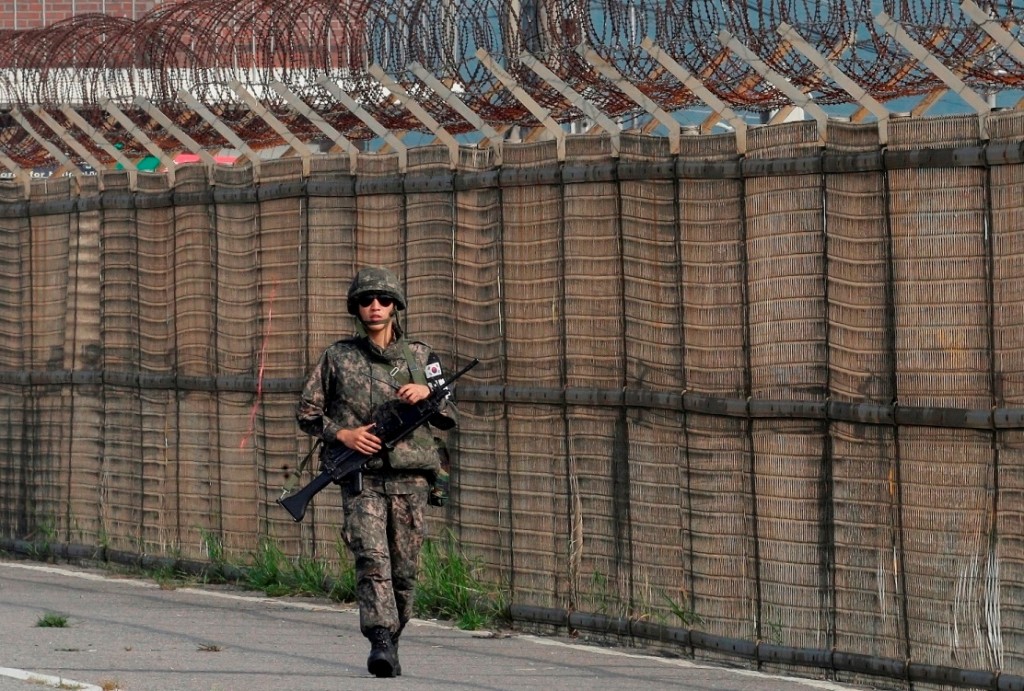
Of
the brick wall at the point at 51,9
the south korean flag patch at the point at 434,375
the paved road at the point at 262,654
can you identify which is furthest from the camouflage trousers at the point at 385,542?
the brick wall at the point at 51,9

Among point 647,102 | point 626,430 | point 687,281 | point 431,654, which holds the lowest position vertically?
point 431,654

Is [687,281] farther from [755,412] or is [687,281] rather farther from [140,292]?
[140,292]

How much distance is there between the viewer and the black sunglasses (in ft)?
31.1

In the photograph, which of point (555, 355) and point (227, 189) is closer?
point (555, 355)

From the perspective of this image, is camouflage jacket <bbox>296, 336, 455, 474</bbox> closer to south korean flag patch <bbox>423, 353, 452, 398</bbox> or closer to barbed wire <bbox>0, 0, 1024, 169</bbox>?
south korean flag patch <bbox>423, 353, 452, 398</bbox>

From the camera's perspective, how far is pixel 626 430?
10391 mm

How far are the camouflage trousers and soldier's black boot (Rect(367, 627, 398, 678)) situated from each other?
1.2 inches

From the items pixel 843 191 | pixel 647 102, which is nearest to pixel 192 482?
pixel 647 102

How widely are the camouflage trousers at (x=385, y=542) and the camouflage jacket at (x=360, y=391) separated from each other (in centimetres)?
13

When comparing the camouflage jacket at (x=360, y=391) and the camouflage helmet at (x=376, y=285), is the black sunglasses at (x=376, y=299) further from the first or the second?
the camouflage jacket at (x=360, y=391)

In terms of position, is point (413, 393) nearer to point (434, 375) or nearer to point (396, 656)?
point (434, 375)

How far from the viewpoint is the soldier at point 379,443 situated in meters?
9.36

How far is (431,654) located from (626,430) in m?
1.41

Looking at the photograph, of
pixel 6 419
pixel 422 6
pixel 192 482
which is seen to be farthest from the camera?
pixel 6 419
